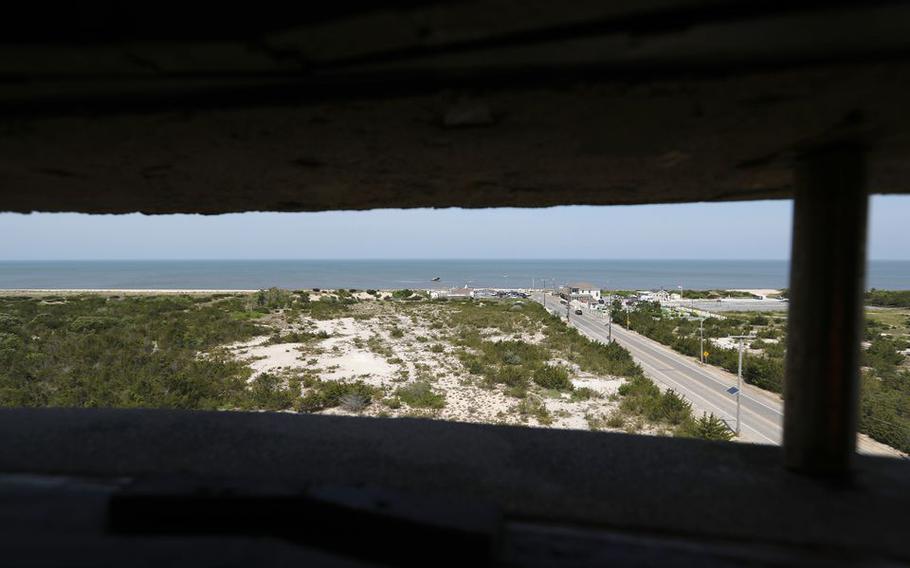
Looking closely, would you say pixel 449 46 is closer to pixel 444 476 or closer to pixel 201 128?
pixel 201 128

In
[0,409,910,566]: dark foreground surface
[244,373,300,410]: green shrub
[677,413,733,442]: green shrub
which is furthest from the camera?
[244,373,300,410]: green shrub

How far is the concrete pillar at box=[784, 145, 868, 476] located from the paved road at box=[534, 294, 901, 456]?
7.58 meters

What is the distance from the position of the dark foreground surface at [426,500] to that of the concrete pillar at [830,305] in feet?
0.76

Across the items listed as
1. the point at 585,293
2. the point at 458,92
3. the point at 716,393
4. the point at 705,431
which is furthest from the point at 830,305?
the point at 585,293

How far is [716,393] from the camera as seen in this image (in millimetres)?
17422

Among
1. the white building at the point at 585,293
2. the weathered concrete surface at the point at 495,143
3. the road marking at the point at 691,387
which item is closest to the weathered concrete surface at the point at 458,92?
the weathered concrete surface at the point at 495,143

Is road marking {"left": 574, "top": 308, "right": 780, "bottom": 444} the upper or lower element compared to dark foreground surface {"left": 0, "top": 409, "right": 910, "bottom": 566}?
lower

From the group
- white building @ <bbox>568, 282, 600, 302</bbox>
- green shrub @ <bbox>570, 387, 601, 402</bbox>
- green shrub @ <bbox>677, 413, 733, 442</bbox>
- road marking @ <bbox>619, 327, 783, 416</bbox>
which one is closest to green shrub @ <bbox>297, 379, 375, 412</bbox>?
green shrub @ <bbox>570, 387, 601, 402</bbox>

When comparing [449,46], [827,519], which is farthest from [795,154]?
[449,46]

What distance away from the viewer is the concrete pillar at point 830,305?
2412 millimetres

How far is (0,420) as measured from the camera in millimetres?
3344

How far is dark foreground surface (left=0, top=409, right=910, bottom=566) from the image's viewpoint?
1779mm

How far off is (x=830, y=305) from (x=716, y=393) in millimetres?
17728

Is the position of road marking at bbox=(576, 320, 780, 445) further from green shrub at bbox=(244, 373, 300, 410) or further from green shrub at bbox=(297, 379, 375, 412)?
green shrub at bbox=(244, 373, 300, 410)
